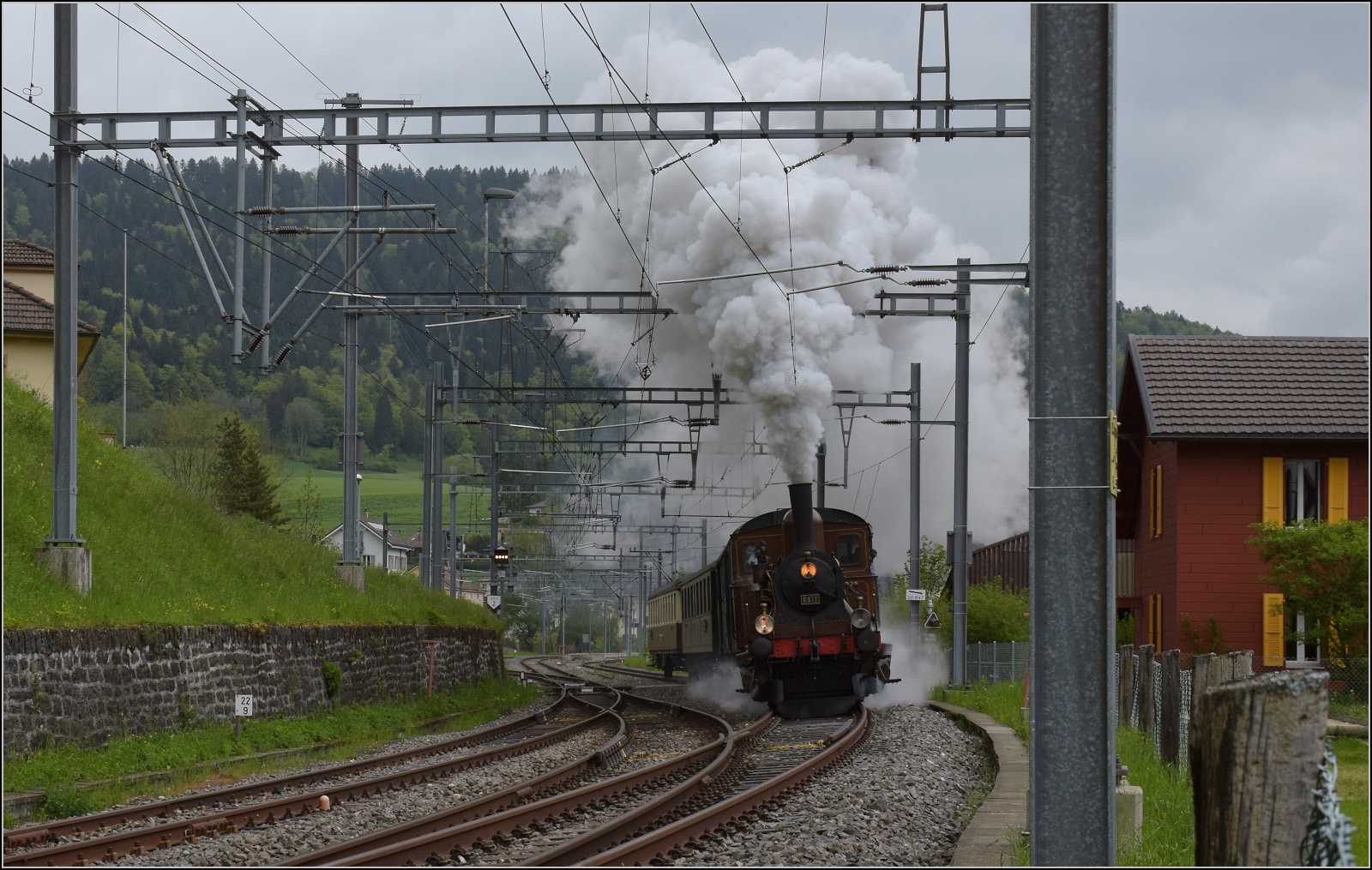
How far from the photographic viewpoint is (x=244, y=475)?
64062 millimetres

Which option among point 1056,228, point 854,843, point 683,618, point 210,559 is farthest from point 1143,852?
point 683,618

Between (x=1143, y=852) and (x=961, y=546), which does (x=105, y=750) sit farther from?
(x=961, y=546)

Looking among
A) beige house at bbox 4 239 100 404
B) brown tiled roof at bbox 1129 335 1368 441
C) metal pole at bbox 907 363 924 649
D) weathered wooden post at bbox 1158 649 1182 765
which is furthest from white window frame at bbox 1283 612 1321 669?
beige house at bbox 4 239 100 404

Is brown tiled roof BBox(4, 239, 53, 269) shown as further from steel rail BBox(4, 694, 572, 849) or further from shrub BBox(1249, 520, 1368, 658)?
shrub BBox(1249, 520, 1368, 658)

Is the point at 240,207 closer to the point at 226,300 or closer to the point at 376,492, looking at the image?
the point at 226,300

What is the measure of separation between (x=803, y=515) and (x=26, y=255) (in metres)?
22.9

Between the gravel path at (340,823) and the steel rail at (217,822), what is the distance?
5.7 inches

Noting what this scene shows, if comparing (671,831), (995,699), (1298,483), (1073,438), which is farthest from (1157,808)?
(1298,483)

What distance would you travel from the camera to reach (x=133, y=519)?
20.8 metres

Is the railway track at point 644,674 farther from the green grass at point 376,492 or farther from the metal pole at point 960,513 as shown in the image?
the green grass at point 376,492

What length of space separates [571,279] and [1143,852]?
102 feet

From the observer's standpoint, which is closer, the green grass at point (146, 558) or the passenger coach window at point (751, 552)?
the green grass at point (146, 558)

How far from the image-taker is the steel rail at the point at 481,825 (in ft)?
29.3

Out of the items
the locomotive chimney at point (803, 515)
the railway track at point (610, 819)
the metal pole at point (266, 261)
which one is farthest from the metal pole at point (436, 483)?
the railway track at point (610, 819)
